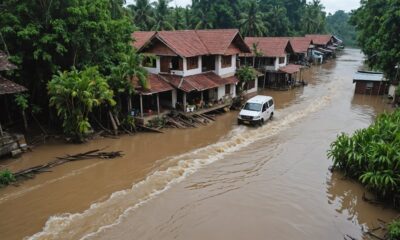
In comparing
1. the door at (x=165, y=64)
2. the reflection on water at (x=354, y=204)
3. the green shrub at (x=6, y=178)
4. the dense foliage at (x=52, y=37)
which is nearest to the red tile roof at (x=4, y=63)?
the dense foliage at (x=52, y=37)

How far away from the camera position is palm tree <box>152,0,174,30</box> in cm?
4338

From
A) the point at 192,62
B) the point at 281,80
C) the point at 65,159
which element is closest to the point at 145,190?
the point at 65,159

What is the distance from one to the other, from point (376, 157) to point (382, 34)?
22901mm

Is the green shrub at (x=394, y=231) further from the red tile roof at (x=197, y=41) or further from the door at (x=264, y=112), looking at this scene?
the red tile roof at (x=197, y=41)

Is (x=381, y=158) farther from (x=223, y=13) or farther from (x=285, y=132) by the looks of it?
(x=223, y=13)

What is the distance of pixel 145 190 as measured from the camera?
14.8 meters

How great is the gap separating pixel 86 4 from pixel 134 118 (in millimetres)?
7733

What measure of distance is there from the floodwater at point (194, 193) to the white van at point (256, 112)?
145cm

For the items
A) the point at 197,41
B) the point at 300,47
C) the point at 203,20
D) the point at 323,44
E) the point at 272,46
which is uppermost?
the point at 203,20

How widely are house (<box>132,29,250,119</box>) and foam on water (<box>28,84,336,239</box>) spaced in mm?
4833

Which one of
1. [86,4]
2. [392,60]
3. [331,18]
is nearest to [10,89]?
[86,4]

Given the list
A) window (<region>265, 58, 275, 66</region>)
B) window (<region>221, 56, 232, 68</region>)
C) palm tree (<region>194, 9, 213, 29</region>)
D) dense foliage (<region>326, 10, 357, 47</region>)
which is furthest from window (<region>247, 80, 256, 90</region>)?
dense foliage (<region>326, 10, 357, 47</region>)

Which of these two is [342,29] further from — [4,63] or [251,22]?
[4,63]

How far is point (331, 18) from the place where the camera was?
13375 cm
